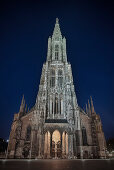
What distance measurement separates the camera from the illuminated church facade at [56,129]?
25.2 meters

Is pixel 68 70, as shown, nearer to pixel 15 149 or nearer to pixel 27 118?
pixel 27 118

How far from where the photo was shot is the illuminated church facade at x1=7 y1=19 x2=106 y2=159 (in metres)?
25.2

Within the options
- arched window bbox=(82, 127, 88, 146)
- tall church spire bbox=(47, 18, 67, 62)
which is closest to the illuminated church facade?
arched window bbox=(82, 127, 88, 146)

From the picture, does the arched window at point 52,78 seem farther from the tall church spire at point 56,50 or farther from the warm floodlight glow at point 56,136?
the warm floodlight glow at point 56,136

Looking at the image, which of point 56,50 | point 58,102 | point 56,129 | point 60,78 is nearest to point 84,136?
point 56,129

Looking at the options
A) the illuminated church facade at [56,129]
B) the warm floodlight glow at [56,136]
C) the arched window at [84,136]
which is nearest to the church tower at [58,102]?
the illuminated church facade at [56,129]

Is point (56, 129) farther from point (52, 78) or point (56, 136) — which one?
point (52, 78)

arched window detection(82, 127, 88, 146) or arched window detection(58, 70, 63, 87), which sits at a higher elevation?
arched window detection(58, 70, 63, 87)

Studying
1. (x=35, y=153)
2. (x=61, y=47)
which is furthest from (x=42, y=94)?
(x=61, y=47)

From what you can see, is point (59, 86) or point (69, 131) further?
point (59, 86)

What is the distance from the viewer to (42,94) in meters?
32.2

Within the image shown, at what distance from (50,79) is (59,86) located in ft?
12.9

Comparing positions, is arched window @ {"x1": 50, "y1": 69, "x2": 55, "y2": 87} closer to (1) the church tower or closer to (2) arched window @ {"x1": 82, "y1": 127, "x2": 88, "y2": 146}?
(1) the church tower

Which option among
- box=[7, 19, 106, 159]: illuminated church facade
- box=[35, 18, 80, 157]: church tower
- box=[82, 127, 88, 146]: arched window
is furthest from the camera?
box=[82, 127, 88, 146]: arched window
